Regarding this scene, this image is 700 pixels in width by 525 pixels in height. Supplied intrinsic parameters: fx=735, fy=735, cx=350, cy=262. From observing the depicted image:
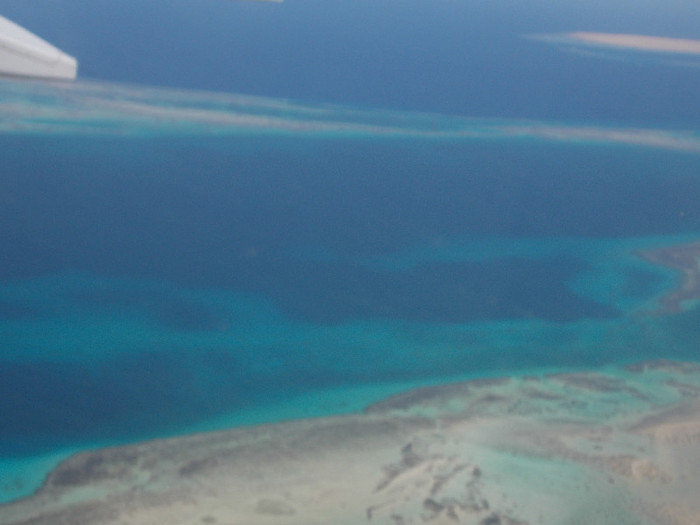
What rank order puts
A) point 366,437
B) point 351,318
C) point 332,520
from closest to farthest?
point 332,520 < point 366,437 < point 351,318

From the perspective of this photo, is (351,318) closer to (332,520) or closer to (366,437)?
(366,437)

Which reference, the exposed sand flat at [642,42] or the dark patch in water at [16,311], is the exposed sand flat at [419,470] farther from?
the exposed sand flat at [642,42]

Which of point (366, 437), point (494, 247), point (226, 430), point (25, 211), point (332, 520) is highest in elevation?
point (25, 211)

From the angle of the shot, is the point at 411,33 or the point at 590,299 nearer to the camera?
the point at 590,299

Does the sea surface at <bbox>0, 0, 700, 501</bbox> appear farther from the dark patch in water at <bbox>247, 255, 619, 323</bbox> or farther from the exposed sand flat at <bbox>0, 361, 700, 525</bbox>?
the exposed sand flat at <bbox>0, 361, 700, 525</bbox>

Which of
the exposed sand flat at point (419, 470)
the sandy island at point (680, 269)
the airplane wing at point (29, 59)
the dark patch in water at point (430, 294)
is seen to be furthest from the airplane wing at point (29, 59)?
the sandy island at point (680, 269)

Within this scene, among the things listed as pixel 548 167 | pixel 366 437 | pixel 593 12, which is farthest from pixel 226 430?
pixel 593 12
